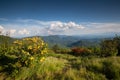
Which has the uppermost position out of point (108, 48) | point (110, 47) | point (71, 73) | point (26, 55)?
point (26, 55)

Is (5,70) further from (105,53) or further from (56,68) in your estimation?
(105,53)

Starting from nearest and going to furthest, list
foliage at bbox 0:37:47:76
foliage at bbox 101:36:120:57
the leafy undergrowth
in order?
the leafy undergrowth → foliage at bbox 0:37:47:76 → foliage at bbox 101:36:120:57

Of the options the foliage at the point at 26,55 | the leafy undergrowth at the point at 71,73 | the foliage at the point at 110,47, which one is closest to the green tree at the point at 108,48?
the foliage at the point at 110,47

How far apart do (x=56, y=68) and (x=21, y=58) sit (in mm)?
2209

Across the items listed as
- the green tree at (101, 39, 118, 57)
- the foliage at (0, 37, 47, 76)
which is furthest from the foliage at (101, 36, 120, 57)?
the foliage at (0, 37, 47, 76)

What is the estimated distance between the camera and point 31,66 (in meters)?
9.23

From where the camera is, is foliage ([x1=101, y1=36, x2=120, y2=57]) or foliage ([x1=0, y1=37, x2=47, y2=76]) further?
foliage ([x1=101, y1=36, x2=120, y2=57])

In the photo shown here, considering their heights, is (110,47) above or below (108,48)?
above

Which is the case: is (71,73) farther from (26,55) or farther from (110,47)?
(110,47)

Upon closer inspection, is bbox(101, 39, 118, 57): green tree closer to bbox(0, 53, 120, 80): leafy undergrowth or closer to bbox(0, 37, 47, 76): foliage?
bbox(0, 53, 120, 80): leafy undergrowth

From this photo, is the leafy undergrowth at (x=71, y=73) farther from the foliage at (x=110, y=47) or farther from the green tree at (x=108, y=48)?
the foliage at (x=110, y=47)

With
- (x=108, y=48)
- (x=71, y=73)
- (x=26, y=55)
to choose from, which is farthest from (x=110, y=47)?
(x=26, y=55)

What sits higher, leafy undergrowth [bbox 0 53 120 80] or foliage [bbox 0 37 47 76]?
foliage [bbox 0 37 47 76]

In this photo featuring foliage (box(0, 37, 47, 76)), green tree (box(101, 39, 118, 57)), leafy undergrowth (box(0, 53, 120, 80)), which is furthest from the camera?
green tree (box(101, 39, 118, 57))
